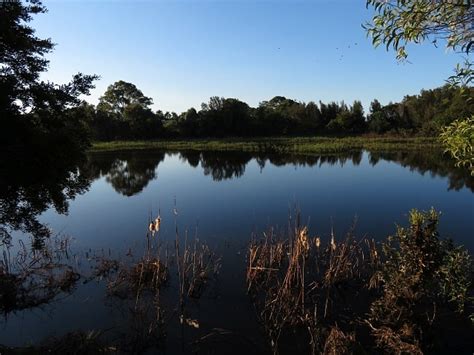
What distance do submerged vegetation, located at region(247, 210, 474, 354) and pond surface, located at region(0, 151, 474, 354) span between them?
688 mm

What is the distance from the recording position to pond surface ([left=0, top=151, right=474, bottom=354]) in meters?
7.35

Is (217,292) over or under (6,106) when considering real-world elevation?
under

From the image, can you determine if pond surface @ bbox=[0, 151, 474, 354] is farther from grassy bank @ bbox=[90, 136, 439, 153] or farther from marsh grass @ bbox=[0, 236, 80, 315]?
grassy bank @ bbox=[90, 136, 439, 153]

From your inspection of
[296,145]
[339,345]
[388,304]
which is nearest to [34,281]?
[339,345]

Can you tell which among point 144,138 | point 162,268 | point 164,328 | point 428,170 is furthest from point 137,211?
point 144,138

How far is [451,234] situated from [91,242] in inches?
458

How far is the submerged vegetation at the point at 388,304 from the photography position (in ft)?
20.4

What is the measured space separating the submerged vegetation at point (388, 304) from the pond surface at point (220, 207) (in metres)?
0.69

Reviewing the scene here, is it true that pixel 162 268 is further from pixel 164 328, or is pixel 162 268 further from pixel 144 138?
pixel 144 138

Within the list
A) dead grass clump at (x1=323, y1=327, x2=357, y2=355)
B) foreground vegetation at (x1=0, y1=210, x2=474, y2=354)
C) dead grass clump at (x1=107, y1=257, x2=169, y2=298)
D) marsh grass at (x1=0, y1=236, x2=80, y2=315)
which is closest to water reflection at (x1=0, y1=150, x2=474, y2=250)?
marsh grass at (x1=0, y1=236, x2=80, y2=315)

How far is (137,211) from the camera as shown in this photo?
18.1 metres

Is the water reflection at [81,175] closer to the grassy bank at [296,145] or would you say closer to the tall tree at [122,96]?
the grassy bank at [296,145]

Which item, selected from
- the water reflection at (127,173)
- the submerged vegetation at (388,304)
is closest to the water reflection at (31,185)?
the submerged vegetation at (388,304)

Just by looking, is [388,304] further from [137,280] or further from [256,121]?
[256,121]
